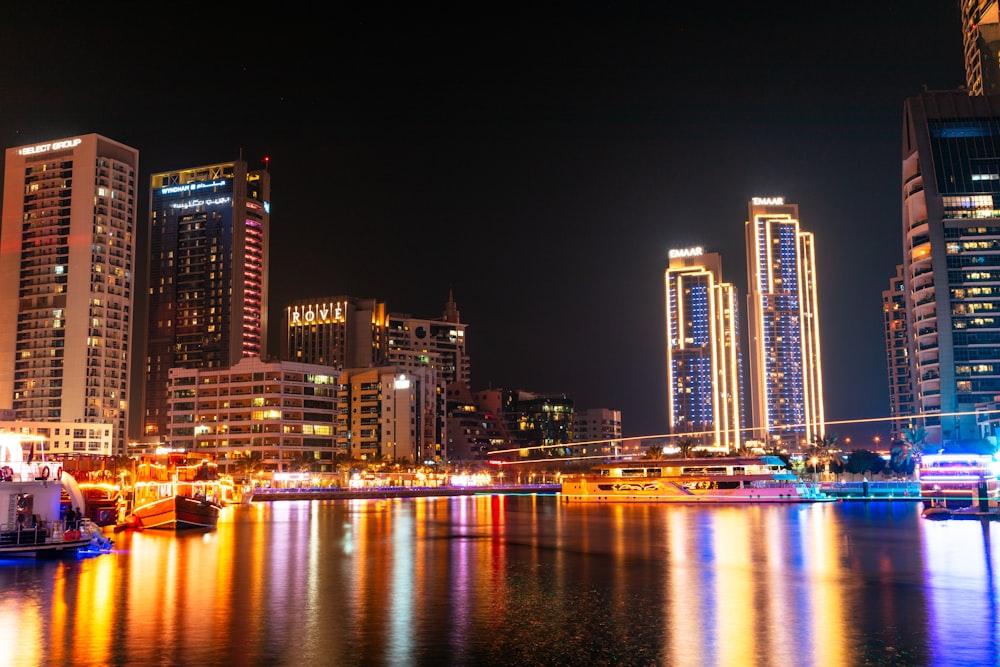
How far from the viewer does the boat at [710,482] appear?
146 meters

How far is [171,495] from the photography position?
8600 centimetres

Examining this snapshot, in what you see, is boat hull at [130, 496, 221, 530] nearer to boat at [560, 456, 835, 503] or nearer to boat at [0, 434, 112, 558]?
boat at [0, 434, 112, 558]

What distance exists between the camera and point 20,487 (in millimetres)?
53531

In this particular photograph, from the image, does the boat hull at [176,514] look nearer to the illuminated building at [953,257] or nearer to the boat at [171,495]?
the boat at [171,495]

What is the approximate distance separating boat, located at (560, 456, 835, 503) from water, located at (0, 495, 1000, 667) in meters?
76.9

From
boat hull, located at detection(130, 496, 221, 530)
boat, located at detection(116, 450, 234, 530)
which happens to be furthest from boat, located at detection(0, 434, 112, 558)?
boat, located at detection(116, 450, 234, 530)

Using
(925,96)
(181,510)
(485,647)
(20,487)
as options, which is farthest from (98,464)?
(925,96)

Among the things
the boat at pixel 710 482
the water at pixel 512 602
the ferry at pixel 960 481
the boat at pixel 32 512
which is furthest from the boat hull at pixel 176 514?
the boat at pixel 710 482

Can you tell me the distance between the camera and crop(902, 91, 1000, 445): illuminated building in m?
173

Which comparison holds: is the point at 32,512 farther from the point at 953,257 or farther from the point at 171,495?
the point at 953,257

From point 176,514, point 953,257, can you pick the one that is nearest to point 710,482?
point 953,257

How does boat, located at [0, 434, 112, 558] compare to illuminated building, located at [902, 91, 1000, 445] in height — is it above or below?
below

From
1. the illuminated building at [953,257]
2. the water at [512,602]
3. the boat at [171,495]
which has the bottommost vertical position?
the water at [512,602]

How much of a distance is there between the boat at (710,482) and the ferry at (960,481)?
27878 mm
